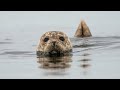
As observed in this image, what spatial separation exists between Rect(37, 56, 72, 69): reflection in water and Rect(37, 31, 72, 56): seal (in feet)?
1.07

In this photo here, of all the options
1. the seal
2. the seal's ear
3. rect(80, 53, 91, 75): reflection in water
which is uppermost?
the seal's ear

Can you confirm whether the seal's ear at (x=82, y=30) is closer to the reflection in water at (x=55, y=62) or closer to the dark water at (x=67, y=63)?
the dark water at (x=67, y=63)

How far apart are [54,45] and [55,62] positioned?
110 centimetres

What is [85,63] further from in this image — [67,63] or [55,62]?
[55,62]

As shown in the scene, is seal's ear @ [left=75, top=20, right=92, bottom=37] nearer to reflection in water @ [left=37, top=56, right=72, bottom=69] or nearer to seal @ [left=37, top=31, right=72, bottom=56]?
seal @ [left=37, top=31, right=72, bottom=56]

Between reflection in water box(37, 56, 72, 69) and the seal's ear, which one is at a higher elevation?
the seal's ear

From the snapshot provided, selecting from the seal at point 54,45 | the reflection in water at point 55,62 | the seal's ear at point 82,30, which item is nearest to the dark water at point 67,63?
the reflection in water at point 55,62

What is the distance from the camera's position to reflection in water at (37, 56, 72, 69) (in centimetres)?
1386

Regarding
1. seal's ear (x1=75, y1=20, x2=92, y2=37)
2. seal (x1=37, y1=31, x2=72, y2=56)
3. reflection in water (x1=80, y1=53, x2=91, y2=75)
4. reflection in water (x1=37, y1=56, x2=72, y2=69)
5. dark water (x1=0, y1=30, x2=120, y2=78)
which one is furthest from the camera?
seal's ear (x1=75, y1=20, x2=92, y2=37)

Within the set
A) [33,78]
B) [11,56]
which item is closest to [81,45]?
[11,56]

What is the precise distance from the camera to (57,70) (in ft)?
43.0

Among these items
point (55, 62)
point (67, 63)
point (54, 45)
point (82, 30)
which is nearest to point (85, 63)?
point (67, 63)

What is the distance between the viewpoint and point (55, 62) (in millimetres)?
14742

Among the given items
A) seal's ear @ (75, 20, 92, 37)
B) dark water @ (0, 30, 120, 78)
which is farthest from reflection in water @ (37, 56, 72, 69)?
seal's ear @ (75, 20, 92, 37)
